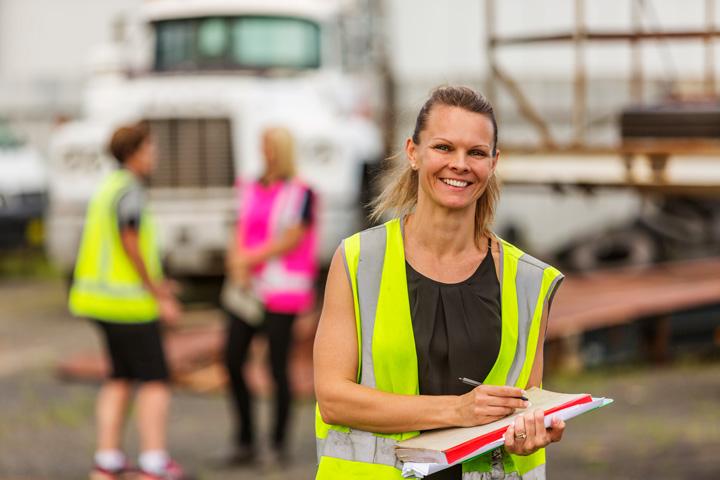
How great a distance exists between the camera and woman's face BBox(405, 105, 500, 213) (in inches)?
111

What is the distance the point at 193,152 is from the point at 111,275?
5384mm

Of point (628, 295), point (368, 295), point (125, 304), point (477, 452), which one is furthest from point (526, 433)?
point (628, 295)

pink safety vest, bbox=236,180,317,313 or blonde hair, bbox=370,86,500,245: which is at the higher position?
blonde hair, bbox=370,86,500,245

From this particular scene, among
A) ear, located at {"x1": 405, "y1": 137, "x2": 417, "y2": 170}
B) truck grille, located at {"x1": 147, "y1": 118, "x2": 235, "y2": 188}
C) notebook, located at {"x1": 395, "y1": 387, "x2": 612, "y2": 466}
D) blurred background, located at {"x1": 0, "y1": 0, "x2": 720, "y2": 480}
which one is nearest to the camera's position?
notebook, located at {"x1": 395, "y1": 387, "x2": 612, "y2": 466}

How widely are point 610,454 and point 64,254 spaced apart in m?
5.91

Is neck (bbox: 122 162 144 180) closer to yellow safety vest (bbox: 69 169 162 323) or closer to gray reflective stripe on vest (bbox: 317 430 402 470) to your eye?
yellow safety vest (bbox: 69 169 162 323)

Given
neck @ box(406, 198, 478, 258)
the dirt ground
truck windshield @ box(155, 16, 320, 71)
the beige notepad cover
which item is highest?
truck windshield @ box(155, 16, 320, 71)

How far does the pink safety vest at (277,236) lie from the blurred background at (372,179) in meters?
0.71

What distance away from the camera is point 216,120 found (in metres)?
11.6

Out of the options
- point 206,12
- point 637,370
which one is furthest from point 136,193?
point 206,12

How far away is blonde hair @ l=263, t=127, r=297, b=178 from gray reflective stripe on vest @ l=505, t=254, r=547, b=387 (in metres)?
4.01

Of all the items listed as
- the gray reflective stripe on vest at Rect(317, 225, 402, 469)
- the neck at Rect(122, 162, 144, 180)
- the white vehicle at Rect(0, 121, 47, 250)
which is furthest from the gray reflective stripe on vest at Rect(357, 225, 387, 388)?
the white vehicle at Rect(0, 121, 47, 250)

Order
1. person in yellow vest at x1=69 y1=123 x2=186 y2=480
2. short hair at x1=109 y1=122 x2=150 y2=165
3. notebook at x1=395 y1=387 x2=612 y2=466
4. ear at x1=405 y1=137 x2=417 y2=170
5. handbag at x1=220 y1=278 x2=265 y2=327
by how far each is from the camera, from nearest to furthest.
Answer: notebook at x1=395 y1=387 x2=612 y2=466 → ear at x1=405 y1=137 x2=417 y2=170 → person in yellow vest at x1=69 y1=123 x2=186 y2=480 → short hair at x1=109 y1=122 x2=150 y2=165 → handbag at x1=220 y1=278 x2=265 y2=327

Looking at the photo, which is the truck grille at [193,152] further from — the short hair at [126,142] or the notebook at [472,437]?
the notebook at [472,437]
